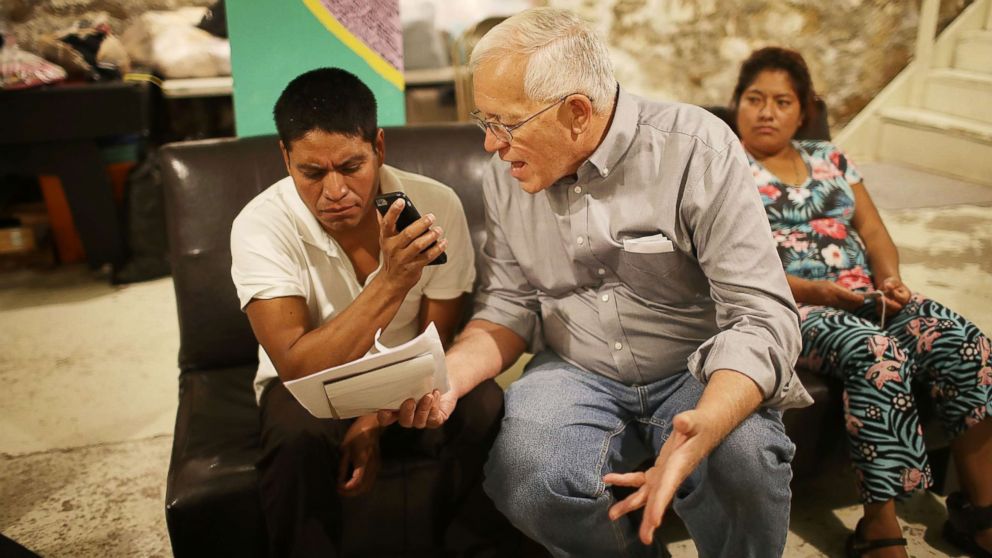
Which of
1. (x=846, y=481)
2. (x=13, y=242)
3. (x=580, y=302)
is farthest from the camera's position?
(x=13, y=242)

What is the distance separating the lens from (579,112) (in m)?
1.50

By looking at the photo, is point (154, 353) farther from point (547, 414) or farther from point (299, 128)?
point (547, 414)

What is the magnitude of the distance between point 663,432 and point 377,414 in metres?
0.53

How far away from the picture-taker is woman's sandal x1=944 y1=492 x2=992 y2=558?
67.4 inches

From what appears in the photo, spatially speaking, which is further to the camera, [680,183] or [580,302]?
Result: [580,302]

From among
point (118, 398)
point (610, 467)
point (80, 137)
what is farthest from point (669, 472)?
point (80, 137)

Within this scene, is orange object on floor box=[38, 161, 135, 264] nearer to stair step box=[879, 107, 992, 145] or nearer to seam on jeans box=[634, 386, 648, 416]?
seam on jeans box=[634, 386, 648, 416]

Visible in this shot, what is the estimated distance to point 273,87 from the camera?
2.43 meters

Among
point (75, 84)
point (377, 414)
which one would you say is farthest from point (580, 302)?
point (75, 84)

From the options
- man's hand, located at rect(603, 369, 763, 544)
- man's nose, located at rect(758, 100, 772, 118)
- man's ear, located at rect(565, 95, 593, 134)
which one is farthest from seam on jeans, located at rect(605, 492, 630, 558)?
man's nose, located at rect(758, 100, 772, 118)

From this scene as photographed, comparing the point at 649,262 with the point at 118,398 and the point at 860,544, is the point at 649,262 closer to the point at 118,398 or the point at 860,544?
the point at 860,544

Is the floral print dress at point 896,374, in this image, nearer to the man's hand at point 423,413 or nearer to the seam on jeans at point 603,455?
the seam on jeans at point 603,455

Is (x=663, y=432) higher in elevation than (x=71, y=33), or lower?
lower

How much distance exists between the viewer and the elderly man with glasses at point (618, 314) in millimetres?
1368
